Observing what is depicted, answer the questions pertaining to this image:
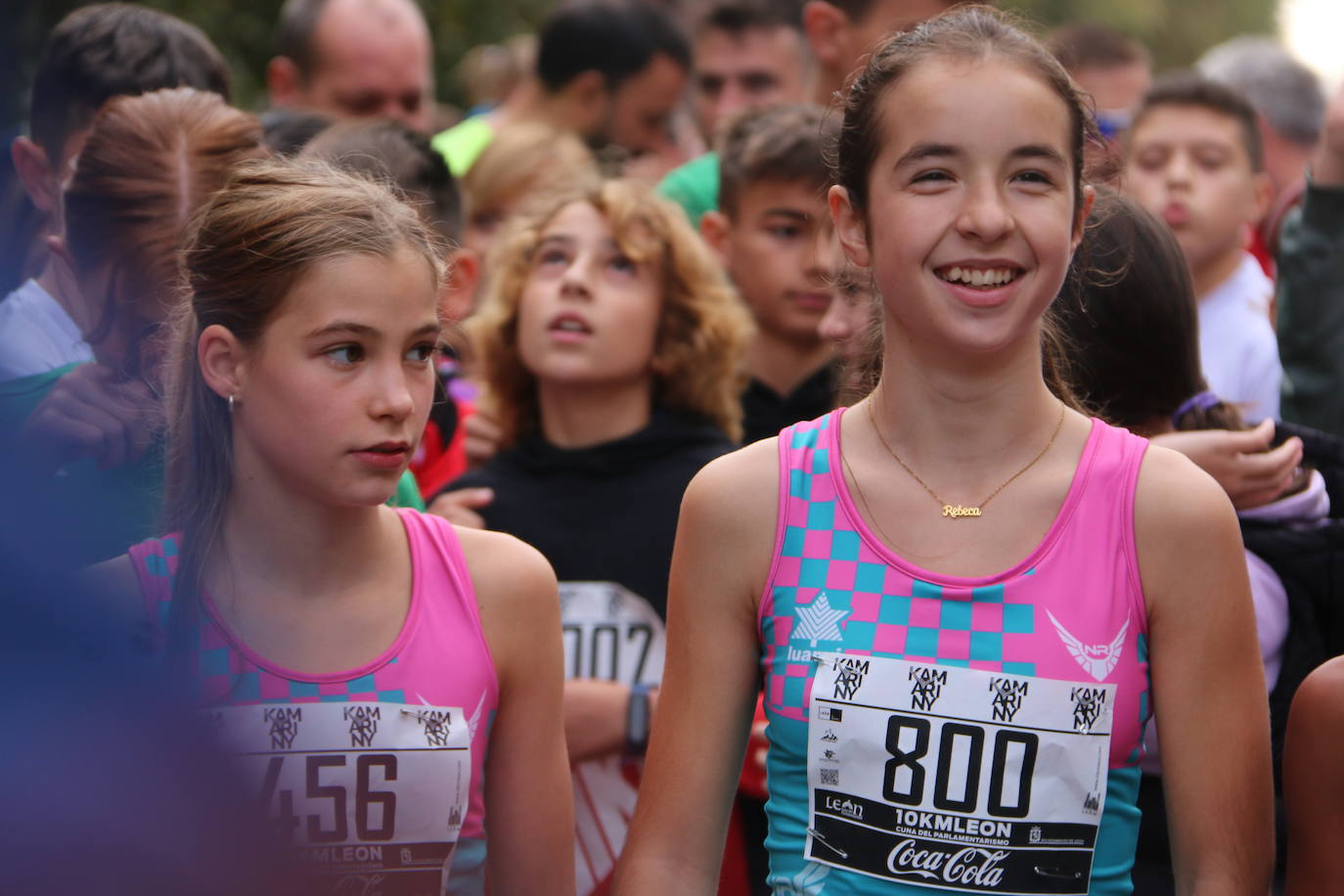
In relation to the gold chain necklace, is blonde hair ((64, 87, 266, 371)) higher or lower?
higher

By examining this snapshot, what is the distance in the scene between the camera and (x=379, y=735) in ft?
8.46

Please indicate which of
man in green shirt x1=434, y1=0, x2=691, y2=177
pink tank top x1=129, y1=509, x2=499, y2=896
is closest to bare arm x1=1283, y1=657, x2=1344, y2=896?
pink tank top x1=129, y1=509, x2=499, y2=896

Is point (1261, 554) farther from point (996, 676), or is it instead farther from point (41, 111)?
point (41, 111)

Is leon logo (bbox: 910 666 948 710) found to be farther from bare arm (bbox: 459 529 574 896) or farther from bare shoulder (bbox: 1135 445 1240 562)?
bare arm (bbox: 459 529 574 896)

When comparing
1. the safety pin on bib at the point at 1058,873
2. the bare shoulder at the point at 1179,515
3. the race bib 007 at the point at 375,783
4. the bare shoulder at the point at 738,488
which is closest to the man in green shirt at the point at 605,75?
the bare shoulder at the point at 738,488

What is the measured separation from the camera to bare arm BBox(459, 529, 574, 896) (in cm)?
274

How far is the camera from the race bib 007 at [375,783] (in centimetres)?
254

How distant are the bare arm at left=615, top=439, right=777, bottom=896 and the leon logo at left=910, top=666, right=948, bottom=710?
290 mm

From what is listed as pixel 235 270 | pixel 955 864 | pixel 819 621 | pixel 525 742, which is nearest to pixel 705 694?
pixel 819 621

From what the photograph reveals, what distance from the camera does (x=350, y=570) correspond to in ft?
9.01

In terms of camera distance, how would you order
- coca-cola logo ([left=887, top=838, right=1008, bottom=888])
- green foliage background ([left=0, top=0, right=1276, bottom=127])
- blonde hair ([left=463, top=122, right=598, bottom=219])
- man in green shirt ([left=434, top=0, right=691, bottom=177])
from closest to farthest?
green foliage background ([left=0, top=0, right=1276, bottom=127])
coca-cola logo ([left=887, top=838, right=1008, bottom=888])
blonde hair ([left=463, top=122, right=598, bottom=219])
man in green shirt ([left=434, top=0, right=691, bottom=177])

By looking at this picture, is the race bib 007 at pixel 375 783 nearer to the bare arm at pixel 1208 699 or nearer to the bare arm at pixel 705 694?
the bare arm at pixel 705 694

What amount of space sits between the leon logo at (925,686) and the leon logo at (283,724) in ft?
3.08

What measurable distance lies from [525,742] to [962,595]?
783mm
